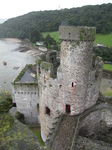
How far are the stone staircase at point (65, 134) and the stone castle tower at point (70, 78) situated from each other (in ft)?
1.98

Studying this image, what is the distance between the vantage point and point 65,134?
7.98 metres

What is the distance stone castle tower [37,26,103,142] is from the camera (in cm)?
722

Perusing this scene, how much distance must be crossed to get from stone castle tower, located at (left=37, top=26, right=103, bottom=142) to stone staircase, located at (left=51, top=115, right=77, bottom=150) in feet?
1.98

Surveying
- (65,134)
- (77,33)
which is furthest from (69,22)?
(65,134)

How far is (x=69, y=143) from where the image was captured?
Result: 750 cm

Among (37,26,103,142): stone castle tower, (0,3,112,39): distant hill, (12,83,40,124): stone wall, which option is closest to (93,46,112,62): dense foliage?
(0,3,112,39): distant hill

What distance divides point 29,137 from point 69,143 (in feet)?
17.6

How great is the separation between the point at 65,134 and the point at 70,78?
3.28 metres

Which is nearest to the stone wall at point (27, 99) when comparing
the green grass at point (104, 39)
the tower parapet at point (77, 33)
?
the tower parapet at point (77, 33)

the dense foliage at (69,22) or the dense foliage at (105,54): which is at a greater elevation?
the dense foliage at (69,22)

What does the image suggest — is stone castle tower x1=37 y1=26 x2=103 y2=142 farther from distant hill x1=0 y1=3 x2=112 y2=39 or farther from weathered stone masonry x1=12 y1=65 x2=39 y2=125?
distant hill x1=0 y1=3 x2=112 y2=39

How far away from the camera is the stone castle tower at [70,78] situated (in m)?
7.22

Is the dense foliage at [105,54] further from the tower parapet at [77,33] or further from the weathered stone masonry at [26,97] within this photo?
the tower parapet at [77,33]

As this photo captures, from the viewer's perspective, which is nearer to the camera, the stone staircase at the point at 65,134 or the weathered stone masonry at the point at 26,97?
the stone staircase at the point at 65,134
